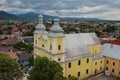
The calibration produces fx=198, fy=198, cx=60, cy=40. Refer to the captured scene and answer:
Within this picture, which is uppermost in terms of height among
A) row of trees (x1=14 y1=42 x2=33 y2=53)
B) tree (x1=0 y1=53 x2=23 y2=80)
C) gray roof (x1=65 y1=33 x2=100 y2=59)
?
gray roof (x1=65 y1=33 x2=100 y2=59)

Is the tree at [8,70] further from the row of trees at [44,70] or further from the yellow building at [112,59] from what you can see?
the yellow building at [112,59]

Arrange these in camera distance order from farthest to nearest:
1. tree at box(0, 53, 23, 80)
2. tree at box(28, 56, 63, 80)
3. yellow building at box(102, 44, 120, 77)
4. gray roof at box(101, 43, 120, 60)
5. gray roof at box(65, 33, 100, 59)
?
gray roof at box(101, 43, 120, 60), yellow building at box(102, 44, 120, 77), gray roof at box(65, 33, 100, 59), tree at box(0, 53, 23, 80), tree at box(28, 56, 63, 80)

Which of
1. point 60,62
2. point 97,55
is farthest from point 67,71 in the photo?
point 97,55

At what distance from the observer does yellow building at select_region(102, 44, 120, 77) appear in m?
43.7

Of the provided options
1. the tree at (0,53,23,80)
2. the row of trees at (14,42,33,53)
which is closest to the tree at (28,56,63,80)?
the tree at (0,53,23,80)

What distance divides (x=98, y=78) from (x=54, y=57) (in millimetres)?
11918

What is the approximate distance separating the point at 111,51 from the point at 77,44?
9770 mm

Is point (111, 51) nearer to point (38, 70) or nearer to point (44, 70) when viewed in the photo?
point (44, 70)

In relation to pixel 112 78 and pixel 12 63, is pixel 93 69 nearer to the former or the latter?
pixel 112 78

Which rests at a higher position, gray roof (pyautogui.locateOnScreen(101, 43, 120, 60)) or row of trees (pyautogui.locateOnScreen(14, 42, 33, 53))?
gray roof (pyautogui.locateOnScreen(101, 43, 120, 60))

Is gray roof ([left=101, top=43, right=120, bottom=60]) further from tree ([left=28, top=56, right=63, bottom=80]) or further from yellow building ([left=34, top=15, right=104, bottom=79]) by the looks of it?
tree ([left=28, top=56, right=63, bottom=80])

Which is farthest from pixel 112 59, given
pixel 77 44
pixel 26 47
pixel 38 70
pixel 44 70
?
pixel 26 47

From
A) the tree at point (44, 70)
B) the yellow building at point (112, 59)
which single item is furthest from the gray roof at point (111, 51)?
the tree at point (44, 70)

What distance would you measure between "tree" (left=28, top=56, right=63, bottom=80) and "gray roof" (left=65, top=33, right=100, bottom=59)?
6.32m
